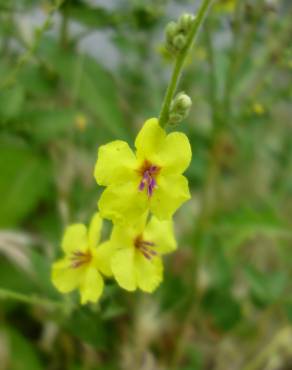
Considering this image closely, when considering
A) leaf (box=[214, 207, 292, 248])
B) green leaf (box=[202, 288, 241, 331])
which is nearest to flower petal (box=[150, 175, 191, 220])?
leaf (box=[214, 207, 292, 248])

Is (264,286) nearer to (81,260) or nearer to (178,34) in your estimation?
(81,260)

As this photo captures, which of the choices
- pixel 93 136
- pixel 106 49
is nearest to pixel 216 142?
pixel 93 136

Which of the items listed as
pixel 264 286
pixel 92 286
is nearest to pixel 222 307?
pixel 264 286

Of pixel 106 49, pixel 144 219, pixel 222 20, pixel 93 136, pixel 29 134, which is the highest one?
pixel 106 49

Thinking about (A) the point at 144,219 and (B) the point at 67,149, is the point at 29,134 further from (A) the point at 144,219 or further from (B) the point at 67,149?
(A) the point at 144,219

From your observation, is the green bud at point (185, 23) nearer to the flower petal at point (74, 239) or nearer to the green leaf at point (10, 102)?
the flower petal at point (74, 239)

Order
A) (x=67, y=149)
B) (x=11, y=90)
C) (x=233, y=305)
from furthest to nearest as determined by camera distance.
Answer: (x=67, y=149) < (x=233, y=305) < (x=11, y=90)
